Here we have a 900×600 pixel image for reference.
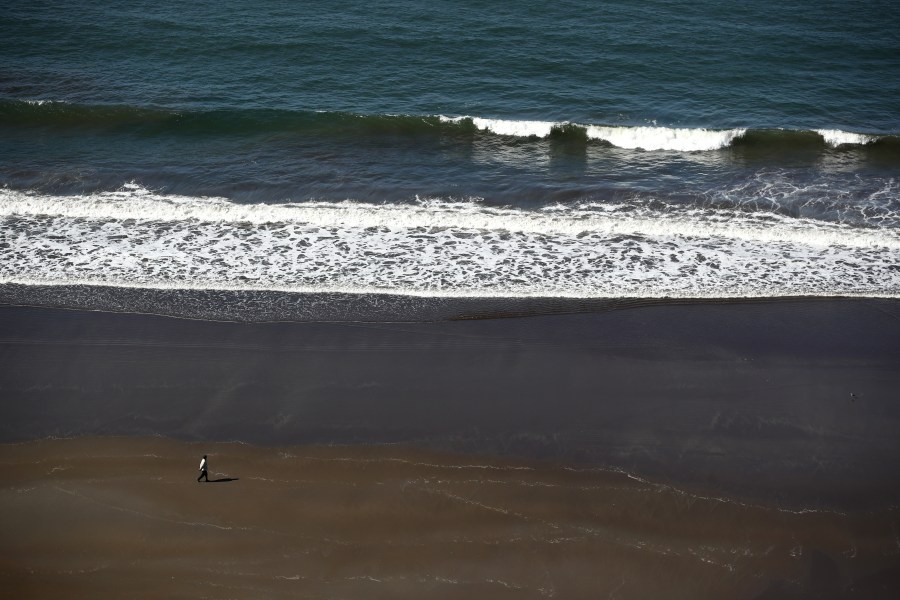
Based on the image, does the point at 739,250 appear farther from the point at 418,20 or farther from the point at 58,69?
the point at 58,69

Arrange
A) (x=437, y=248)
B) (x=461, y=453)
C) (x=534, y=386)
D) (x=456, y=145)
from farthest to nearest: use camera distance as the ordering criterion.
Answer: (x=456, y=145) < (x=437, y=248) < (x=534, y=386) < (x=461, y=453)

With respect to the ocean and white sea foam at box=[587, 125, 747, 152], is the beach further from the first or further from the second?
white sea foam at box=[587, 125, 747, 152]

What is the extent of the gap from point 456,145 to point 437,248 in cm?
744

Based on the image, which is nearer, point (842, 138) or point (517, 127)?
point (842, 138)

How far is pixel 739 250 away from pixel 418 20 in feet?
63.9

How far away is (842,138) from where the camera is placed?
26.4m

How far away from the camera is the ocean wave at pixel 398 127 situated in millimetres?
26625

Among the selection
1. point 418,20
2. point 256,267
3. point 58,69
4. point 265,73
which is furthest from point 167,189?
point 418,20

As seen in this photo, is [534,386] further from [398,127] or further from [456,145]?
[398,127]

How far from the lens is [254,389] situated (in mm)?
15633

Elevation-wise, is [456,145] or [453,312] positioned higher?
[456,145]

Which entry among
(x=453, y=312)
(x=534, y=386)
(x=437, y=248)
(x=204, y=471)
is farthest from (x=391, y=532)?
(x=437, y=248)

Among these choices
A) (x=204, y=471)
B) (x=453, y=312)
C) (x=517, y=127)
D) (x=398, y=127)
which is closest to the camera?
(x=204, y=471)

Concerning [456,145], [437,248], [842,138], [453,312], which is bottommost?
[453,312]
